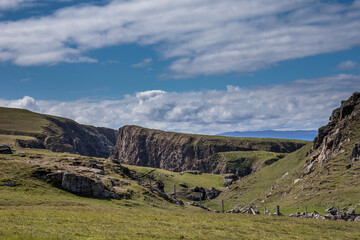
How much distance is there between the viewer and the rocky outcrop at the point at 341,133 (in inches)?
4067

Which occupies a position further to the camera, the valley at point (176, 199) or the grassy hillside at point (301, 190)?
the grassy hillside at point (301, 190)

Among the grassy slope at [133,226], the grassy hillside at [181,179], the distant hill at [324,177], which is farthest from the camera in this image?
the grassy hillside at [181,179]

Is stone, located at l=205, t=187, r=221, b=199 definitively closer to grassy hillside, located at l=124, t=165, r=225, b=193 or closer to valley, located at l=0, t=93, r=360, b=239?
valley, located at l=0, t=93, r=360, b=239

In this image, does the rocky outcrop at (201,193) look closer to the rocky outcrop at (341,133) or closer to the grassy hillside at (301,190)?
the grassy hillside at (301,190)

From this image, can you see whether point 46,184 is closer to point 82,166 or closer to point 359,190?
point 82,166

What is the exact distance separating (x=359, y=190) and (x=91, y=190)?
61493mm

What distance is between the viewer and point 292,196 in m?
98.2

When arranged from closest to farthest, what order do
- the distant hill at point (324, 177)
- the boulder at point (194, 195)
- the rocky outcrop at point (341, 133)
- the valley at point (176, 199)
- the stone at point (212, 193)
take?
the valley at point (176, 199)
the distant hill at point (324, 177)
the rocky outcrop at point (341, 133)
the boulder at point (194, 195)
the stone at point (212, 193)

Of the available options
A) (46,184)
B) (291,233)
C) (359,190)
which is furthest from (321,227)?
(46,184)

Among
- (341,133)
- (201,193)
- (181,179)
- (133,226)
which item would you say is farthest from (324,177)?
(181,179)

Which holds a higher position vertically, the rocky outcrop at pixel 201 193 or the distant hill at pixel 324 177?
the distant hill at pixel 324 177

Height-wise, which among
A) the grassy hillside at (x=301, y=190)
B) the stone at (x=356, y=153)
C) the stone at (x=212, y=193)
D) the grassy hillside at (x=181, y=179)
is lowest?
the stone at (x=212, y=193)

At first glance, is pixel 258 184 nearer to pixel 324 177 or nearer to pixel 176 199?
pixel 324 177

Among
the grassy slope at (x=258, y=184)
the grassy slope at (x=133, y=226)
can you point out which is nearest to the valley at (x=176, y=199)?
the grassy slope at (x=133, y=226)
